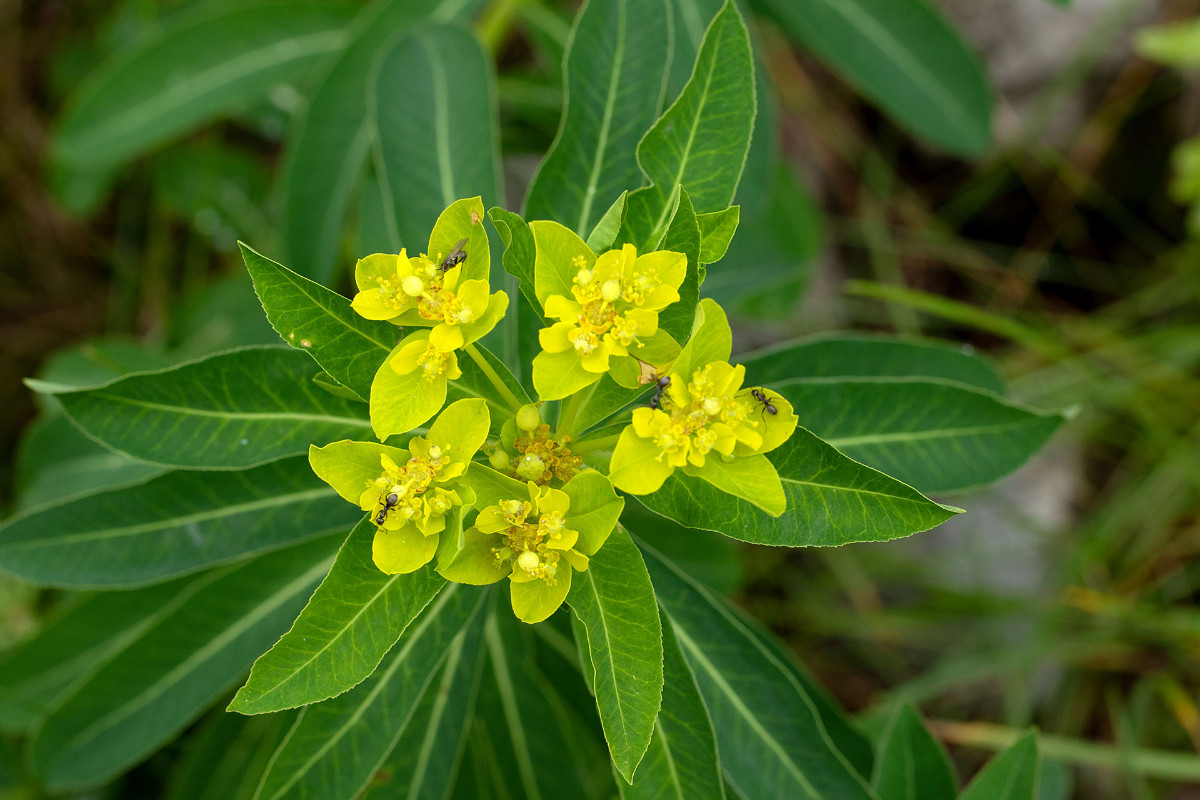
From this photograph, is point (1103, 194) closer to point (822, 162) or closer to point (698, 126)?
point (822, 162)

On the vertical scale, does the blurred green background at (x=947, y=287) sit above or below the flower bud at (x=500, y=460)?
above

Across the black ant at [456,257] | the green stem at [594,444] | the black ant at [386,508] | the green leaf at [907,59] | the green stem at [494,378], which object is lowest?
the black ant at [386,508]

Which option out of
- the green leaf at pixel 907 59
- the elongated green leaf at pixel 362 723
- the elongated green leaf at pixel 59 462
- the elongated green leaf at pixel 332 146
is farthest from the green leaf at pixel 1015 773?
the elongated green leaf at pixel 59 462

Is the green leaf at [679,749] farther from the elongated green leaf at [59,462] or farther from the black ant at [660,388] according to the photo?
the elongated green leaf at [59,462]

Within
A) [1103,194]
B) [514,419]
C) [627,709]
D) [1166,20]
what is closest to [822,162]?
[1103,194]

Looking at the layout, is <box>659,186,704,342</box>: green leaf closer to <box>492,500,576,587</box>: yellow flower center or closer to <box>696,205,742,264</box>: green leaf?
<box>696,205,742,264</box>: green leaf

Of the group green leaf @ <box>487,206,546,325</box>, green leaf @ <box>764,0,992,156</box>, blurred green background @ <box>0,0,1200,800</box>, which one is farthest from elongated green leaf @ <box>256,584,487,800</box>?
green leaf @ <box>764,0,992,156</box>

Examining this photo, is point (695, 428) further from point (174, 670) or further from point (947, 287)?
point (947, 287)
